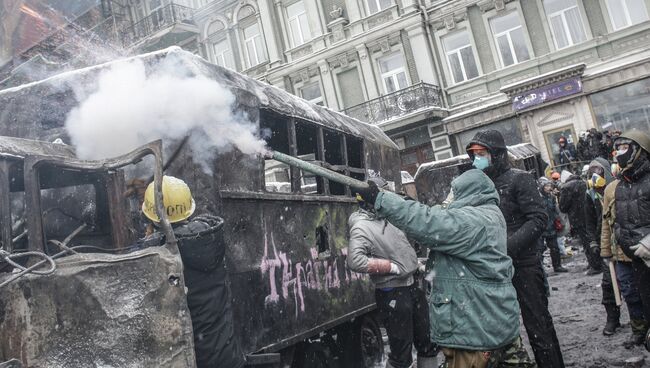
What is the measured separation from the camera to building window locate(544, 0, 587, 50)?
16219 millimetres

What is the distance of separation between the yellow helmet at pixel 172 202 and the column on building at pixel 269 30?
19.0 meters

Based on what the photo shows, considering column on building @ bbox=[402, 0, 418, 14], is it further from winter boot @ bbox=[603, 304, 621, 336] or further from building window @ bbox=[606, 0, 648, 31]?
winter boot @ bbox=[603, 304, 621, 336]

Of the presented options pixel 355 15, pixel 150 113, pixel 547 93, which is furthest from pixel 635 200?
pixel 355 15

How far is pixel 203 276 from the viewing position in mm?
2746

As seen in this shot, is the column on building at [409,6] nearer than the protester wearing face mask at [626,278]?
No

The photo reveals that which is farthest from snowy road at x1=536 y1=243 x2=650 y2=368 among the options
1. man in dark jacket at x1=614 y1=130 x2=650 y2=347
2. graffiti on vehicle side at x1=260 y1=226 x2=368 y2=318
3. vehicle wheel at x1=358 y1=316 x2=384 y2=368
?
graffiti on vehicle side at x1=260 y1=226 x2=368 y2=318

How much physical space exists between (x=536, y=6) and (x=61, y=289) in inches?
718

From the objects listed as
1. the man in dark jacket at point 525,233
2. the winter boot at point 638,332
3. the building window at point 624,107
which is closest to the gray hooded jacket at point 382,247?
the man in dark jacket at point 525,233

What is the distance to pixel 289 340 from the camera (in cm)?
401

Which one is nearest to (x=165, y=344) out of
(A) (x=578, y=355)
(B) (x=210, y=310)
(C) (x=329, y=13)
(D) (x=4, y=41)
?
(B) (x=210, y=310)

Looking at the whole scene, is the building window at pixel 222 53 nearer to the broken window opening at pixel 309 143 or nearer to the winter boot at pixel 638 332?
the broken window opening at pixel 309 143

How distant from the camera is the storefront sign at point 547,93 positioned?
52.2 ft

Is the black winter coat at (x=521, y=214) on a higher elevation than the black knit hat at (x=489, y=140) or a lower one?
lower

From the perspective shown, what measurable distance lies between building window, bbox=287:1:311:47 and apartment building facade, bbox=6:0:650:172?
0.05m
